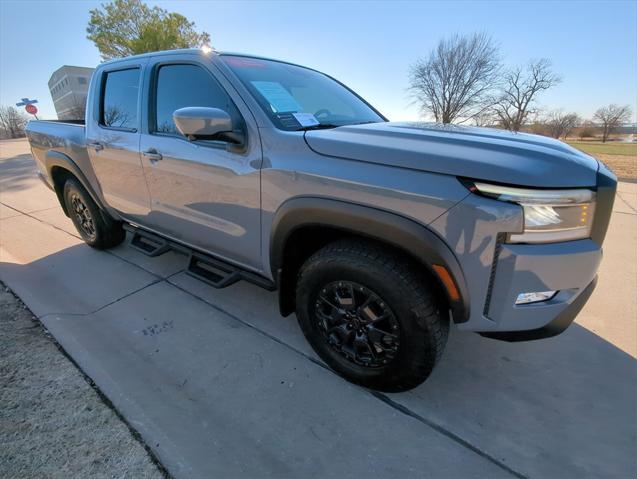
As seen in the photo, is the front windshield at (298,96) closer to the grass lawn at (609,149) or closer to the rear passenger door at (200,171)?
the rear passenger door at (200,171)

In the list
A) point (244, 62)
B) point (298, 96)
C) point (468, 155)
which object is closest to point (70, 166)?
point (244, 62)

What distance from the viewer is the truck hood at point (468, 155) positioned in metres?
1.31

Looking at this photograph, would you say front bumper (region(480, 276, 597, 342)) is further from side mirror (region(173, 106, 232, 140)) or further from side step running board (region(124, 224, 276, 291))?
side mirror (region(173, 106, 232, 140))

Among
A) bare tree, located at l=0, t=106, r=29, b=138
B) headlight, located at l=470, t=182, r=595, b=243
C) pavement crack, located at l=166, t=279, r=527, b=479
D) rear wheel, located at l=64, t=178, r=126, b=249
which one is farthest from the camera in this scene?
bare tree, located at l=0, t=106, r=29, b=138

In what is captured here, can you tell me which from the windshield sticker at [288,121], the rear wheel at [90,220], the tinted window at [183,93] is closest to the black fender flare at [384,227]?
the windshield sticker at [288,121]

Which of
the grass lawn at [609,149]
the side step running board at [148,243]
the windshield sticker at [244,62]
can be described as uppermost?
the windshield sticker at [244,62]

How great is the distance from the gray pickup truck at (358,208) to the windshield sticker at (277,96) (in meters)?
0.01

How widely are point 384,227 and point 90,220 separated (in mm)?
3607

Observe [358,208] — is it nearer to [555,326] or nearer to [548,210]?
[548,210]

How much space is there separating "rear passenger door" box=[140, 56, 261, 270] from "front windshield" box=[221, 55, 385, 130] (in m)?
0.16

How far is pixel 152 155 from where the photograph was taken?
2.54 m

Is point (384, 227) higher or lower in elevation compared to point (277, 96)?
lower

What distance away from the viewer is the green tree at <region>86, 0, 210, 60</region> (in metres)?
26.1

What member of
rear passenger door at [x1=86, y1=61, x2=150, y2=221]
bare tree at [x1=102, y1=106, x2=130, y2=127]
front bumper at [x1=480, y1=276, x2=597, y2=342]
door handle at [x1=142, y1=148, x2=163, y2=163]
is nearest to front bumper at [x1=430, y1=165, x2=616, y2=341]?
front bumper at [x1=480, y1=276, x2=597, y2=342]
